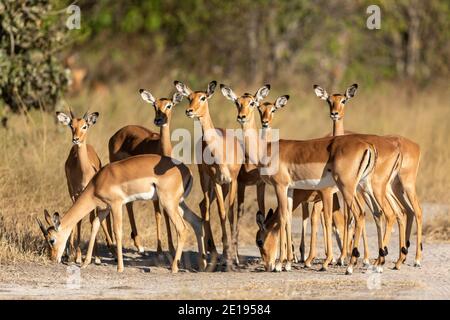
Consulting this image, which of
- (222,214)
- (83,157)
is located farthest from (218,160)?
(83,157)

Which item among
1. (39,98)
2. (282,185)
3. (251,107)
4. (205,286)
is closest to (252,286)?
(205,286)

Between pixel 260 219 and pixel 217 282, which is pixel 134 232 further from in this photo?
pixel 217 282

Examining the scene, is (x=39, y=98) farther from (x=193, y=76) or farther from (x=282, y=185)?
(x=193, y=76)

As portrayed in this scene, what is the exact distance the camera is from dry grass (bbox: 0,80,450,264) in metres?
13.6

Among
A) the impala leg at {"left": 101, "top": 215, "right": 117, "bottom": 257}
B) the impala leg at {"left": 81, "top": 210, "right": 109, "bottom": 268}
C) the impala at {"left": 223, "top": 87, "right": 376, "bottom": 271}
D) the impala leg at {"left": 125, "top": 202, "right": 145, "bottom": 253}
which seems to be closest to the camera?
the impala at {"left": 223, "top": 87, "right": 376, "bottom": 271}

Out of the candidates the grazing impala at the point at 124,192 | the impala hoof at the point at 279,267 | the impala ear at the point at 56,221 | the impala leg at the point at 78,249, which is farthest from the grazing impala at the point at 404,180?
the impala ear at the point at 56,221

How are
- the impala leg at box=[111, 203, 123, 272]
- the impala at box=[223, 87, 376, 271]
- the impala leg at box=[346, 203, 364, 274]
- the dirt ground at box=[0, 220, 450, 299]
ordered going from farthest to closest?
the impala leg at box=[111, 203, 123, 272] → the impala at box=[223, 87, 376, 271] → the impala leg at box=[346, 203, 364, 274] → the dirt ground at box=[0, 220, 450, 299]

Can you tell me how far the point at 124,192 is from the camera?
11641 millimetres

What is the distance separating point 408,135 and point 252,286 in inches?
397

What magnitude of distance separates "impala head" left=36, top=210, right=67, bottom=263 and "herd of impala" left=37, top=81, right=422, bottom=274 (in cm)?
1

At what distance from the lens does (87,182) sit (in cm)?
1239

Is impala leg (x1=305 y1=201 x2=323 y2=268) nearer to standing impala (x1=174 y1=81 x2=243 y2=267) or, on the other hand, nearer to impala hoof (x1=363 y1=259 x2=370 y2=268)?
impala hoof (x1=363 y1=259 x2=370 y2=268)

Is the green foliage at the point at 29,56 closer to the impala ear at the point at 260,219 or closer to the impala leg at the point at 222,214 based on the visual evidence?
the impala leg at the point at 222,214

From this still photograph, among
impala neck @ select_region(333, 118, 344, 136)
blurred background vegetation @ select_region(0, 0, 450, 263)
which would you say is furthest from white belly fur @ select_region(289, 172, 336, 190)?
blurred background vegetation @ select_region(0, 0, 450, 263)
